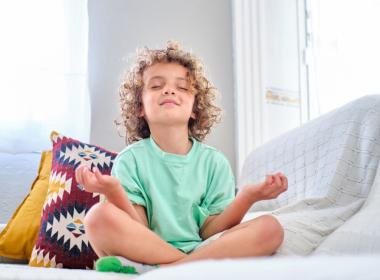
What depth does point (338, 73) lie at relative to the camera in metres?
2.43

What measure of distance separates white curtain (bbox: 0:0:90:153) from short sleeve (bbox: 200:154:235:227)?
931 mm

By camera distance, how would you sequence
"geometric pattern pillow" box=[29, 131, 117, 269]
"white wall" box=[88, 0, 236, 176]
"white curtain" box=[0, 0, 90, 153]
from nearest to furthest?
"geometric pattern pillow" box=[29, 131, 117, 269]
"white curtain" box=[0, 0, 90, 153]
"white wall" box=[88, 0, 236, 176]

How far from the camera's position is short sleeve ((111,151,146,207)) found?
1282mm

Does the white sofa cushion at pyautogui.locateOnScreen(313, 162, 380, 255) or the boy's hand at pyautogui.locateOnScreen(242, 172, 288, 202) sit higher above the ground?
the boy's hand at pyautogui.locateOnScreen(242, 172, 288, 202)

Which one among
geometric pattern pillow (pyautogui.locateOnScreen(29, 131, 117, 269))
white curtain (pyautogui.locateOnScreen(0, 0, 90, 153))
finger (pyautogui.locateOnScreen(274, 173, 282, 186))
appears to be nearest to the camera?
finger (pyautogui.locateOnScreen(274, 173, 282, 186))

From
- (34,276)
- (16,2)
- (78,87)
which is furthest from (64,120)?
(34,276)

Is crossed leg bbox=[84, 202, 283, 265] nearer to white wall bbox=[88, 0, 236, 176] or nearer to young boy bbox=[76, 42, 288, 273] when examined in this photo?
young boy bbox=[76, 42, 288, 273]

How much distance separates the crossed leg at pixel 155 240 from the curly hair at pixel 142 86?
0.50 metres

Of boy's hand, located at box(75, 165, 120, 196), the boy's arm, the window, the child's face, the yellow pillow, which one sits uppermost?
the window

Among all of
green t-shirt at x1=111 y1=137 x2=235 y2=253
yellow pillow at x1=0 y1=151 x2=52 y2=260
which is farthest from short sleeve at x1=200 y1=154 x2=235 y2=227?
yellow pillow at x1=0 y1=151 x2=52 y2=260

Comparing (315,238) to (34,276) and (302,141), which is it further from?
(34,276)

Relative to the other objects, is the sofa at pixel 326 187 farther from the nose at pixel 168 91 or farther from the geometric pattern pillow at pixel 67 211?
the nose at pixel 168 91

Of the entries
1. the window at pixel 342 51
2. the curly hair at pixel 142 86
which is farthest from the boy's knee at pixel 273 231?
the window at pixel 342 51

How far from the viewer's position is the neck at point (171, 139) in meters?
1.41
